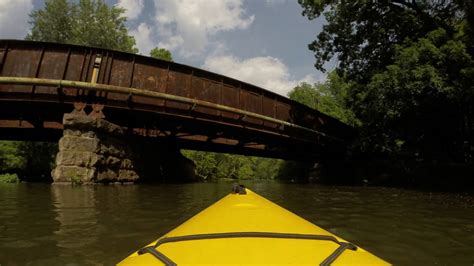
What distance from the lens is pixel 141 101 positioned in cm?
1717

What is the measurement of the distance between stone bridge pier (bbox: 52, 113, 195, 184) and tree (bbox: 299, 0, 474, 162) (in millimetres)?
12747

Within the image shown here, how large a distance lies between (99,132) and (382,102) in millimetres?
13732

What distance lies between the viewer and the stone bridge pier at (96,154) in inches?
523

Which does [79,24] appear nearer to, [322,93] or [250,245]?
[322,93]

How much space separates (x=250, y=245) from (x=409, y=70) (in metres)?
17.0

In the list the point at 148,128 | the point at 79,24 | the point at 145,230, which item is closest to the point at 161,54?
the point at 79,24

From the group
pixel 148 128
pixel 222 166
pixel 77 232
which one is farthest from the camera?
pixel 222 166

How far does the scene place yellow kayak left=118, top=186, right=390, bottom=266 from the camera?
186cm

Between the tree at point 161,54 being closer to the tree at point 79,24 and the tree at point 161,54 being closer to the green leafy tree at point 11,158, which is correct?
the tree at point 79,24

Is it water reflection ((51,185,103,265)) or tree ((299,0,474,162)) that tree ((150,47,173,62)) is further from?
water reflection ((51,185,103,265))

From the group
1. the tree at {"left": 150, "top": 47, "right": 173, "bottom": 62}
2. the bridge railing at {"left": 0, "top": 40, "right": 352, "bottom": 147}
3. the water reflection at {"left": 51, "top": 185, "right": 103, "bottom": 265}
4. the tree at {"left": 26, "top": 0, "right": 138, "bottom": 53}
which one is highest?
the tree at {"left": 26, "top": 0, "right": 138, "bottom": 53}

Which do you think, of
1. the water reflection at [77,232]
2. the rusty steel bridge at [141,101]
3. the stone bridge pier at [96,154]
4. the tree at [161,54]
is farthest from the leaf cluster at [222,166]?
the water reflection at [77,232]

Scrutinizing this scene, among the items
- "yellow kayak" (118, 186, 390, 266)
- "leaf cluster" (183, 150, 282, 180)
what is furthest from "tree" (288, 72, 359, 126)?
"yellow kayak" (118, 186, 390, 266)

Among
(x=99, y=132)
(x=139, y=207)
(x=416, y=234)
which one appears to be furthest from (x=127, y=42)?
(x=416, y=234)
